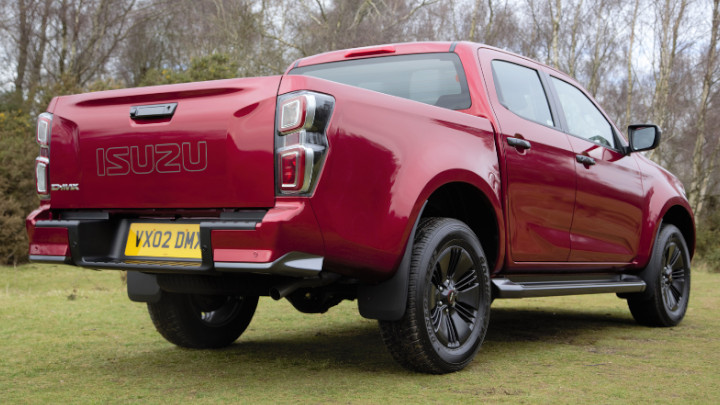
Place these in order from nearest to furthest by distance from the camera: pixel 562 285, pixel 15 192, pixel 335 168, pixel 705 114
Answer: pixel 335 168
pixel 562 285
pixel 15 192
pixel 705 114

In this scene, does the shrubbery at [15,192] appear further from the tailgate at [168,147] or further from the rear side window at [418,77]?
the tailgate at [168,147]

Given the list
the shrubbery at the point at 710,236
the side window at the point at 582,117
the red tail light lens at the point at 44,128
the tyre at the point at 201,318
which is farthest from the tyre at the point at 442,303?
the shrubbery at the point at 710,236

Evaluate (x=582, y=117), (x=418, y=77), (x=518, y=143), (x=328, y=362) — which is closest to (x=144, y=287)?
(x=328, y=362)

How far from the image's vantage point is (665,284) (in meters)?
6.38

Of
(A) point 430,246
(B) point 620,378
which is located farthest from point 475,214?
(B) point 620,378

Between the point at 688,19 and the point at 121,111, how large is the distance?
2586 cm

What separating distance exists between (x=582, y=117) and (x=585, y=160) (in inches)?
23.7

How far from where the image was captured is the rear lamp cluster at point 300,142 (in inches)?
128

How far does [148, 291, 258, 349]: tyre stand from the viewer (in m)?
4.74

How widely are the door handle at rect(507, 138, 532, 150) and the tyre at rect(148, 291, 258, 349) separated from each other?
1.98 m

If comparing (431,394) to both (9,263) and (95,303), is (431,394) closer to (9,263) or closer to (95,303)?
(95,303)

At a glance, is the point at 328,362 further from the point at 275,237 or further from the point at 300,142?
the point at 300,142

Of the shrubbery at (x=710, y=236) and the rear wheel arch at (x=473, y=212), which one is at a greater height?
the rear wheel arch at (x=473, y=212)

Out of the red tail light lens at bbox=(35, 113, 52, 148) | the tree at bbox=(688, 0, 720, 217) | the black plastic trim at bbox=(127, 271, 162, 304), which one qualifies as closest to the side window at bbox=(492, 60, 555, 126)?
the black plastic trim at bbox=(127, 271, 162, 304)
